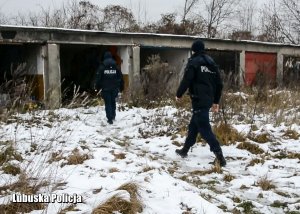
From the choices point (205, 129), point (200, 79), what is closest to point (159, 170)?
point (205, 129)

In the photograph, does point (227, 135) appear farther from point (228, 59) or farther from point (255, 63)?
point (228, 59)

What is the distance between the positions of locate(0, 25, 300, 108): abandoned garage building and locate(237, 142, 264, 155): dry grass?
12.0 ft

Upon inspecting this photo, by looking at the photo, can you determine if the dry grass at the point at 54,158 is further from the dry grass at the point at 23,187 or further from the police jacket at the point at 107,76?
the police jacket at the point at 107,76

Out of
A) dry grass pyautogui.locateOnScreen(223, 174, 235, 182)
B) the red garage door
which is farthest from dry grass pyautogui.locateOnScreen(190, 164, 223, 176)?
the red garage door

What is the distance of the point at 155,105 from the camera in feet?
39.3

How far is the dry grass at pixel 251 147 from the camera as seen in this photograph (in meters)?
6.89

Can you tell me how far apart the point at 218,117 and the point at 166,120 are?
1311mm

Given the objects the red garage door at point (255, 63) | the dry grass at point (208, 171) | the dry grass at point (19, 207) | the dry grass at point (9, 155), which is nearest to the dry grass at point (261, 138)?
the dry grass at point (208, 171)

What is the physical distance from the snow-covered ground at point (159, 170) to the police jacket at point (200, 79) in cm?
104

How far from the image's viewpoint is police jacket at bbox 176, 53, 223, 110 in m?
5.97

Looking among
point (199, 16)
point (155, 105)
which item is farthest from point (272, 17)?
point (155, 105)

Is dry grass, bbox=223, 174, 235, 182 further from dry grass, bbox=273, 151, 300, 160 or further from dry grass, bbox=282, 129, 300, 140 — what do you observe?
dry grass, bbox=282, 129, 300, 140

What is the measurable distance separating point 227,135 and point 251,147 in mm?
632

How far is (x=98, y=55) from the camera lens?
17891mm
